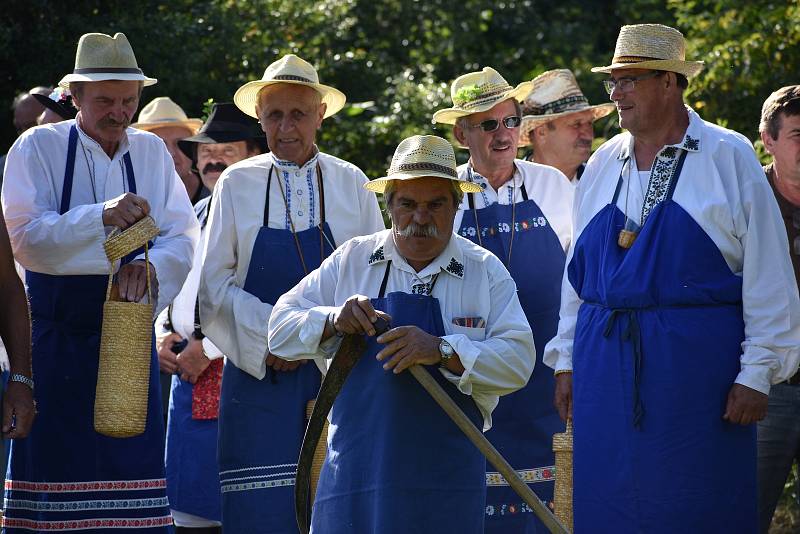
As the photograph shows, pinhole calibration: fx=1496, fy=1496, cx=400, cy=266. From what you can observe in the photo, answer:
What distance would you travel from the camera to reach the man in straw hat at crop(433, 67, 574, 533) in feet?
24.3

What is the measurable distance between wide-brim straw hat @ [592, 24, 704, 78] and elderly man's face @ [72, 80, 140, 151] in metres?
2.22

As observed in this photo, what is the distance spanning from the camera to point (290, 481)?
22.9ft

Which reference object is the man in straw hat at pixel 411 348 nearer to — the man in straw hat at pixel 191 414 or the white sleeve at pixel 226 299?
the white sleeve at pixel 226 299

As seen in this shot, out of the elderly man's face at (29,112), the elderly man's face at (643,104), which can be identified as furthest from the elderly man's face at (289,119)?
the elderly man's face at (29,112)

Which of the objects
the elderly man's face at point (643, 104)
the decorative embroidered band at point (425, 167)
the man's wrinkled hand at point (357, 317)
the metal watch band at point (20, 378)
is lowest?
the metal watch band at point (20, 378)

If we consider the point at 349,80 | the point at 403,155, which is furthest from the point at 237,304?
the point at 349,80

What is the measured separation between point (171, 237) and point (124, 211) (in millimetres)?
606

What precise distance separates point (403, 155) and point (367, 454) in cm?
116

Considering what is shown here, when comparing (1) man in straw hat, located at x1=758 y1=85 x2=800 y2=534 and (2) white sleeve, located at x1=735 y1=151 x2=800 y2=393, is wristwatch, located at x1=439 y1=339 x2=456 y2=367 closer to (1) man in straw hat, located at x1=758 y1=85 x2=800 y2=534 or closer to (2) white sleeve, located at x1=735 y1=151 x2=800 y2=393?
(2) white sleeve, located at x1=735 y1=151 x2=800 y2=393

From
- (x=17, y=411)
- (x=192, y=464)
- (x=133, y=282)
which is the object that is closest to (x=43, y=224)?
(x=133, y=282)

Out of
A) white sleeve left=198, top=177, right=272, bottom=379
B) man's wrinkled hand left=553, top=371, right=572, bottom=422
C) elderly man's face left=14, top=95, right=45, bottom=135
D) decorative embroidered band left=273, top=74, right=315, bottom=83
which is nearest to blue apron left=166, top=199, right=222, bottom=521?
white sleeve left=198, top=177, right=272, bottom=379

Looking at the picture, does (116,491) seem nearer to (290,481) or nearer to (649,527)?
(290,481)

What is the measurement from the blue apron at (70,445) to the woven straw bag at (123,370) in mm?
485

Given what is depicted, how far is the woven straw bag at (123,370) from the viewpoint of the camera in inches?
247
